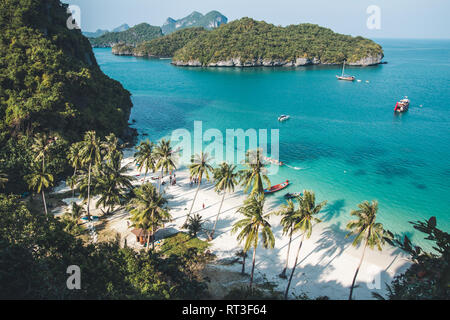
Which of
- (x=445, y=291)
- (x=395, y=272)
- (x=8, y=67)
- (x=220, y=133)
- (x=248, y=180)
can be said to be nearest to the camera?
(x=445, y=291)

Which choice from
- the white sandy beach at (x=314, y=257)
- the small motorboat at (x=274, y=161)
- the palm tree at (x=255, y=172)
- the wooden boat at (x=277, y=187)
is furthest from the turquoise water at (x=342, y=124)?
the palm tree at (x=255, y=172)

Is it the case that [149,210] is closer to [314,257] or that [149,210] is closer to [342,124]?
[314,257]

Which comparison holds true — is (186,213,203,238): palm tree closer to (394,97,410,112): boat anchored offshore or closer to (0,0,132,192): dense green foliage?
(0,0,132,192): dense green foliage

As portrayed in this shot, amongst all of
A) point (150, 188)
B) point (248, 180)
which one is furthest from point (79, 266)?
point (248, 180)

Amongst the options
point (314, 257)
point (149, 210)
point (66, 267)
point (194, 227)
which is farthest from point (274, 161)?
point (66, 267)

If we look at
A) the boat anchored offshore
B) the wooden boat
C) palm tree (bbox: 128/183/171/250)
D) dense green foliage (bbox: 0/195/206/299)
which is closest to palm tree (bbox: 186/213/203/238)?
dense green foliage (bbox: 0/195/206/299)
